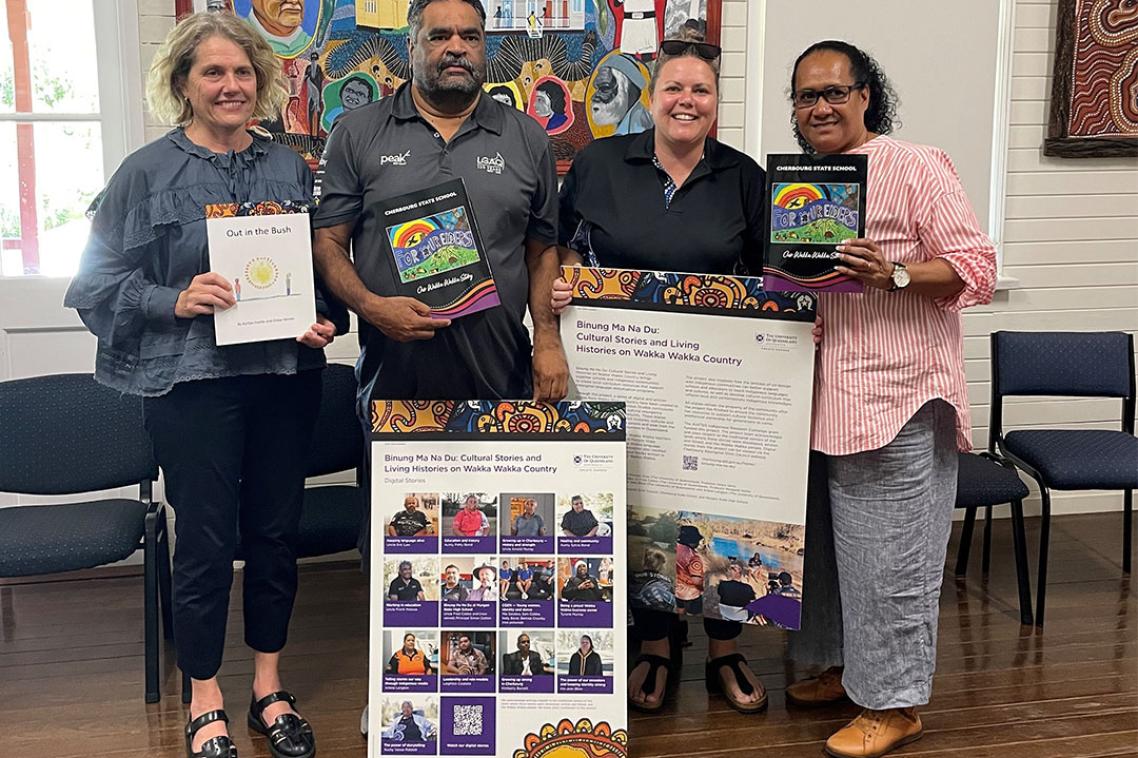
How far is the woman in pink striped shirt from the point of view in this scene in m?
2.45

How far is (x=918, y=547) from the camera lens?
261 centimetres

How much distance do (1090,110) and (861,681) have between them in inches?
112

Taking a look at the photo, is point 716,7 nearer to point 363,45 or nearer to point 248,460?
point 363,45

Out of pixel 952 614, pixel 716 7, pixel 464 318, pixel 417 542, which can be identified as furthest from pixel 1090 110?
pixel 417 542

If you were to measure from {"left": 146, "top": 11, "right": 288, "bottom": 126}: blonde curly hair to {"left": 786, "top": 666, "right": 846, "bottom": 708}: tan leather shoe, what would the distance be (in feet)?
6.91

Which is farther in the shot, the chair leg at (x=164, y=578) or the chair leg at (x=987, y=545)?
the chair leg at (x=987, y=545)

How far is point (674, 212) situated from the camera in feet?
8.89

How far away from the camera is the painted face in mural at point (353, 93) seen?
3723 millimetres

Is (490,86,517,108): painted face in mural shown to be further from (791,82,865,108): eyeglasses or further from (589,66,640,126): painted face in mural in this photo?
(791,82,865,108): eyeglasses
